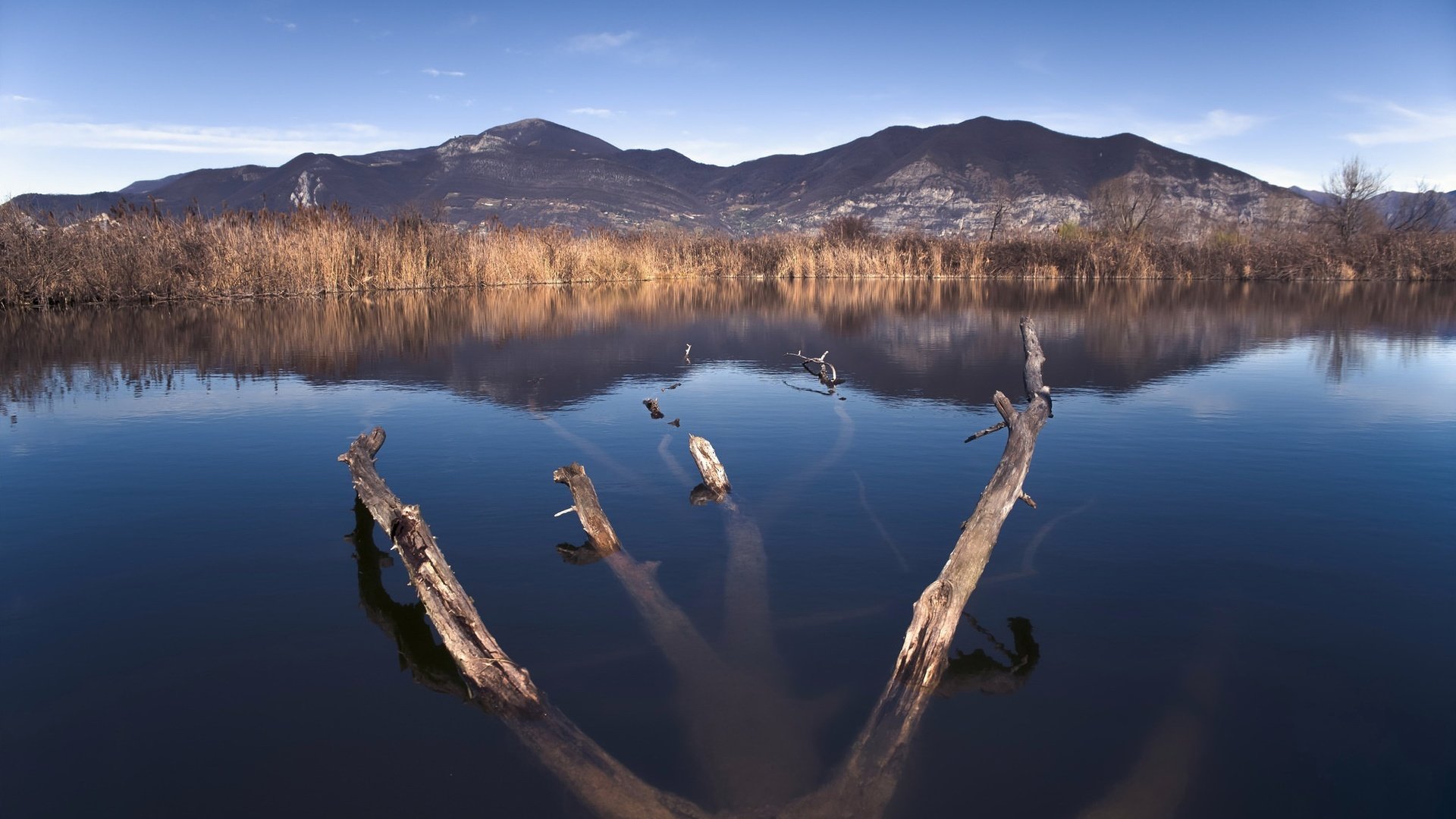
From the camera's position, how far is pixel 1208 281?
129ft

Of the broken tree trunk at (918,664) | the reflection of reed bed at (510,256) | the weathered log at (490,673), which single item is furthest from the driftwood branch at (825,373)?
the reflection of reed bed at (510,256)

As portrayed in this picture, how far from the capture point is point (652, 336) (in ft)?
61.2

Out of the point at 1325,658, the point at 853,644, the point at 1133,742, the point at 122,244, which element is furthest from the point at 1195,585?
the point at 122,244

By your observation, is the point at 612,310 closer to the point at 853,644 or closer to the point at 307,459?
the point at 307,459

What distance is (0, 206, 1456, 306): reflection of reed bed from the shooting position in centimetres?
2459

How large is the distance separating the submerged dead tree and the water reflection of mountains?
673 centimetres

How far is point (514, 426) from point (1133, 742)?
7.47 m

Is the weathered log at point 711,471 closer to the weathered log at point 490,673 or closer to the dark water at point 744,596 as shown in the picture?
the dark water at point 744,596

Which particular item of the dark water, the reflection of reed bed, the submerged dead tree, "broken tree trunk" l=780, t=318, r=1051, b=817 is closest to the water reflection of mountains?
the dark water

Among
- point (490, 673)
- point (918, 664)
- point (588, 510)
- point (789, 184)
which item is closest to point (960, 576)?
point (918, 664)

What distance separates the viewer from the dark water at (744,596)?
3.69m

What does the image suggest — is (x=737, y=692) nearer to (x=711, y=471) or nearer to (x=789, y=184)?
(x=711, y=471)

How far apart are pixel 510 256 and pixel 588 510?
31841 mm

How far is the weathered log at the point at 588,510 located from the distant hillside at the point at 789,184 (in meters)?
126
